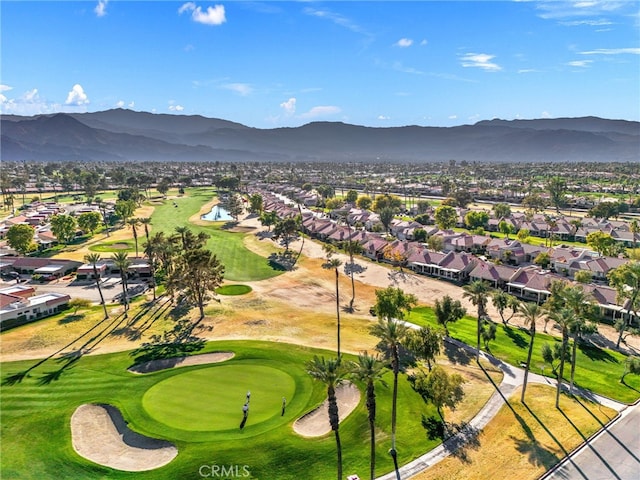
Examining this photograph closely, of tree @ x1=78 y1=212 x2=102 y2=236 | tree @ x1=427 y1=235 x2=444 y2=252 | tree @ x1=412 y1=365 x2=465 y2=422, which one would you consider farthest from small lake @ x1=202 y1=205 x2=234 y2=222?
tree @ x1=412 y1=365 x2=465 y2=422

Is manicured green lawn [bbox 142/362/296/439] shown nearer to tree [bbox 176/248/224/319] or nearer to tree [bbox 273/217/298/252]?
tree [bbox 176/248/224/319]

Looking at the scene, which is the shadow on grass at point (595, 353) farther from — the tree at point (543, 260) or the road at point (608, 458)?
the tree at point (543, 260)

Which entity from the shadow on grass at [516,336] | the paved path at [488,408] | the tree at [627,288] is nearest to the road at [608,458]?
the paved path at [488,408]

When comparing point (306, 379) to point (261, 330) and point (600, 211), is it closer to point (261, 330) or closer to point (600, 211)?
point (261, 330)

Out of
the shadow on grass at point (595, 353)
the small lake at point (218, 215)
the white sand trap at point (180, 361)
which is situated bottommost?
the shadow on grass at point (595, 353)

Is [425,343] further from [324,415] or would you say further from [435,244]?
[435,244]

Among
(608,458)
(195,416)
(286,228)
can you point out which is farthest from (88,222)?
(608,458)

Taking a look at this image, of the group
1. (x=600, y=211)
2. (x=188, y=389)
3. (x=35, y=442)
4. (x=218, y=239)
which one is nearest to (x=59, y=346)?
(x=35, y=442)
